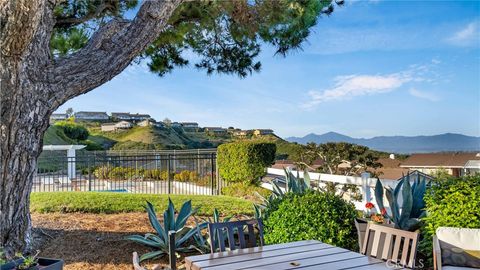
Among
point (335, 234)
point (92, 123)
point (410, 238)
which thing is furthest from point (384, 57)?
point (92, 123)

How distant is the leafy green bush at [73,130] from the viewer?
84.4 ft

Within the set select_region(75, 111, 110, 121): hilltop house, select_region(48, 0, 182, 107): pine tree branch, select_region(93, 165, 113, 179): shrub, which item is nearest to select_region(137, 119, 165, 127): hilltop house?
select_region(75, 111, 110, 121): hilltop house

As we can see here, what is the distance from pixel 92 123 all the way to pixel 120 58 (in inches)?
1199

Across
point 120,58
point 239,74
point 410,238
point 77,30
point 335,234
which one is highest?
point 77,30

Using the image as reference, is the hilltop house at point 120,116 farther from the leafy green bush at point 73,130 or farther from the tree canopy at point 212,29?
the tree canopy at point 212,29

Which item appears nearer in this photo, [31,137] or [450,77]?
[31,137]

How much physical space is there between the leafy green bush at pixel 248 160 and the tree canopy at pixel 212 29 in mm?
3515

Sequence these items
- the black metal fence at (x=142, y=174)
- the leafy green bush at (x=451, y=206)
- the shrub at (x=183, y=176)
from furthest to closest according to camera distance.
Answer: the shrub at (x=183, y=176), the black metal fence at (x=142, y=174), the leafy green bush at (x=451, y=206)

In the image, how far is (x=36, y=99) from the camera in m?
3.38

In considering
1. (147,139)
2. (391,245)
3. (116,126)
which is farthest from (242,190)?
(116,126)

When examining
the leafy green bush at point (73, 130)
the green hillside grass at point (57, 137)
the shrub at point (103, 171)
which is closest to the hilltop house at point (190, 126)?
the leafy green bush at point (73, 130)

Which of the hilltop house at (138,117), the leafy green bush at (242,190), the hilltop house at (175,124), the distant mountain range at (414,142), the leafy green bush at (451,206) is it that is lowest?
the leafy green bush at (242,190)

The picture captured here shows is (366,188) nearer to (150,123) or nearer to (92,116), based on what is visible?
(150,123)

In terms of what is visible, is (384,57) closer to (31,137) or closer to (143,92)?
(31,137)
